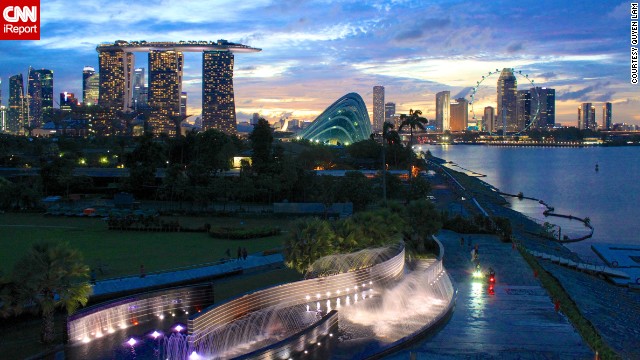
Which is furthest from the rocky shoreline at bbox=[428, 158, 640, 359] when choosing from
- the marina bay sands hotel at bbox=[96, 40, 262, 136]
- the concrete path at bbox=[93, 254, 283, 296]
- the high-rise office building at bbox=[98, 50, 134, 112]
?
the high-rise office building at bbox=[98, 50, 134, 112]

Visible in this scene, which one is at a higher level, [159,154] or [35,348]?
[159,154]

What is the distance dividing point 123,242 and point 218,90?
422 feet

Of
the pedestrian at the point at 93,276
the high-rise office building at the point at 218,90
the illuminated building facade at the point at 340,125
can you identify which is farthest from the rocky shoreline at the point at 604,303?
the high-rise office building at the point at 218,90

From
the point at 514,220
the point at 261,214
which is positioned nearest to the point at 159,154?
the point at 261,214

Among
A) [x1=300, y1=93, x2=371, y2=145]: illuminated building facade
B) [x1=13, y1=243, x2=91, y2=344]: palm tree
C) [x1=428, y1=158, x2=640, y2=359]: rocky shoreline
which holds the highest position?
[x1=300, y1=93, x2=371, y2=145]: illuminated building facade

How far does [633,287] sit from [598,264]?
331 cm

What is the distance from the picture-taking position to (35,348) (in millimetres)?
10758

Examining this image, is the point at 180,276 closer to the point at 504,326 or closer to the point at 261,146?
the point at 504,326

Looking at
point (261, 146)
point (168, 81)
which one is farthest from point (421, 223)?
point (168, 81)

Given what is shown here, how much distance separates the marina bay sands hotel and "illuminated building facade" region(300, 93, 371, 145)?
51989mm

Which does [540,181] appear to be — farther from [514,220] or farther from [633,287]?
[633,287]

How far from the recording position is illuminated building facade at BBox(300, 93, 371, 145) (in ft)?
286

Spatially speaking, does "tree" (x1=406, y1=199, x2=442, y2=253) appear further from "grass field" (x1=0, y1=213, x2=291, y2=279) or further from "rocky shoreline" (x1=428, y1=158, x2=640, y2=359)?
"grass field" (x1=0, y1=213, x2=291, y2=279)

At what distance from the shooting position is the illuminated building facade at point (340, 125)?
8731 cm
